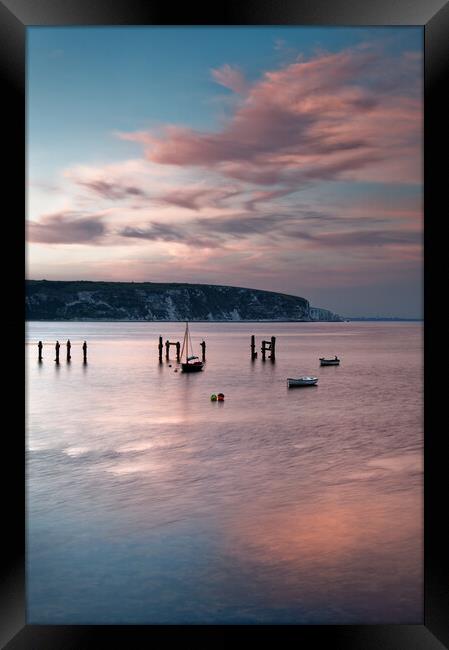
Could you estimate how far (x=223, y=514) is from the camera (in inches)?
253

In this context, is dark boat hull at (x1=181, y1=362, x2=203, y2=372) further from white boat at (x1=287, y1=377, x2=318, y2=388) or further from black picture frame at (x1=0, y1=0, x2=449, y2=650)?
black picture frame at (x1=0, y1=0, x2=449, y2=650)

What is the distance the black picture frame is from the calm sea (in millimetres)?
2128

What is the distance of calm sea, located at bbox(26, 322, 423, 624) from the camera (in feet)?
14.4

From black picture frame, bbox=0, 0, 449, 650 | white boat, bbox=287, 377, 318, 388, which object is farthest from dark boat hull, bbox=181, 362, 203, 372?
black picture frame, bbox=0, 0, 449, 650

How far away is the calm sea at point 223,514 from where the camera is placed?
4.38 m

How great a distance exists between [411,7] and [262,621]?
3.86m

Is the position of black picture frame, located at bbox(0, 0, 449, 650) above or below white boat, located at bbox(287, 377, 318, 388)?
above
